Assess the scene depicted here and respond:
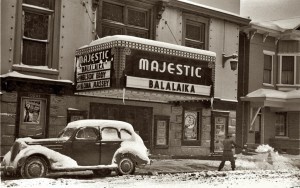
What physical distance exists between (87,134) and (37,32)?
15.9 ft

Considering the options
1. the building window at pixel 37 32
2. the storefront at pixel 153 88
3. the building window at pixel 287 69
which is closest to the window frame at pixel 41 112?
the building window at pixel 37 32

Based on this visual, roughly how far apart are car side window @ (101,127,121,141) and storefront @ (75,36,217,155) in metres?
1.35

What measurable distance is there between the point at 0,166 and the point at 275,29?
723 inches

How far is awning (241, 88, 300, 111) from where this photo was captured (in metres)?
25.4

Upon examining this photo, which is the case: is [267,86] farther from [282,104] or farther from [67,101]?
[67,101]

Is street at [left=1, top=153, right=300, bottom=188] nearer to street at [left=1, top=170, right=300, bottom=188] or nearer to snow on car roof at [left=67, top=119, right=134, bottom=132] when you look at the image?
street at [left=1, top=170, right=300, bottom=188]

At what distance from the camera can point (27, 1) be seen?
1644cm

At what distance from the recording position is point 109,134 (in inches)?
567

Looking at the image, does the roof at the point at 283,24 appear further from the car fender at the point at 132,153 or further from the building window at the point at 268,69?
the car fender at the point at 132,153

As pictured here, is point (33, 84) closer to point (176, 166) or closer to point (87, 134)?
point (87, 134)

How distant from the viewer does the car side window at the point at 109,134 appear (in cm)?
1423

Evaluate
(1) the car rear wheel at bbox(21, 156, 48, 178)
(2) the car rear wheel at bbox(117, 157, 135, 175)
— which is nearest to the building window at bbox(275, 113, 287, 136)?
(2) the car rear wheel at bbox(117, 157, 135, 175)

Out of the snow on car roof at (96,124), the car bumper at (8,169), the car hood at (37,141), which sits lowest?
the car bumper at (8,169)

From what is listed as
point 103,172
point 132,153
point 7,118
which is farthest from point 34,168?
point 7,118
